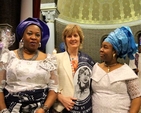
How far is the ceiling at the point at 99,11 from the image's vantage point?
35.3ft

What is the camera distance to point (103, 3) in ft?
37.0

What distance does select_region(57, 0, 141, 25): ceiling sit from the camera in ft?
35.3

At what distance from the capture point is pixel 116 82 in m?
Answer: 2.16

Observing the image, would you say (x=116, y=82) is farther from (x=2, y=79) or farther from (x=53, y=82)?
(x=2, y=79)

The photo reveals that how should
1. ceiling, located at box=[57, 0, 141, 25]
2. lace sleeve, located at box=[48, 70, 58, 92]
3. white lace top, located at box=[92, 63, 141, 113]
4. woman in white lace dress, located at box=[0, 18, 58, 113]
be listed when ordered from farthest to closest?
ceiling, located at box=[57, 0, 141, 25] → white lace top, located at box=[92, 63, 141, 113] → lace sleeve, located at box=[48, 70, 58, 92] → woman in white lace dress, located at box=[0, 18, 58, 113]

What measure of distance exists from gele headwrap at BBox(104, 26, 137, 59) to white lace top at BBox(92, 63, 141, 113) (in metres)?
0.19

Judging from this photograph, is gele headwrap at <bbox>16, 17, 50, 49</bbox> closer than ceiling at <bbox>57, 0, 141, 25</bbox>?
Yes

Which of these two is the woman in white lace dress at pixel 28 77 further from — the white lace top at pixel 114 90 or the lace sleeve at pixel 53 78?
the white lace top at pixel 114 90

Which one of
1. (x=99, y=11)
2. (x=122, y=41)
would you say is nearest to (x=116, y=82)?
(x=122, y=41)

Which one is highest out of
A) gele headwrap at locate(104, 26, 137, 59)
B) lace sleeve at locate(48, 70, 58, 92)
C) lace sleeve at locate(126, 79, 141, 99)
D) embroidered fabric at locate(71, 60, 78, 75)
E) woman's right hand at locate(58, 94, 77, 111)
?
gele headwrap at locate(104, 26, 137, 59)

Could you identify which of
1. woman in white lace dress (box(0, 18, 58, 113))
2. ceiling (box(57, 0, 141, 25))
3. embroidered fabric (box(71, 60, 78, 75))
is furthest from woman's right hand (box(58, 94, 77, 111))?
ceiling (box(57, 0, 141, 25))

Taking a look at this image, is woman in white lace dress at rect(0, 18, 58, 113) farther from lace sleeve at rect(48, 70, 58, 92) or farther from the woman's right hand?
the woman's right hand

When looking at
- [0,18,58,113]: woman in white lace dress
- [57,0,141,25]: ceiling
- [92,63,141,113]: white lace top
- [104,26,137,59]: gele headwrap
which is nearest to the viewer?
[0,18,58,113]: woman in white lace dress

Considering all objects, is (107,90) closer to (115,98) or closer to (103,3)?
(115,98)
